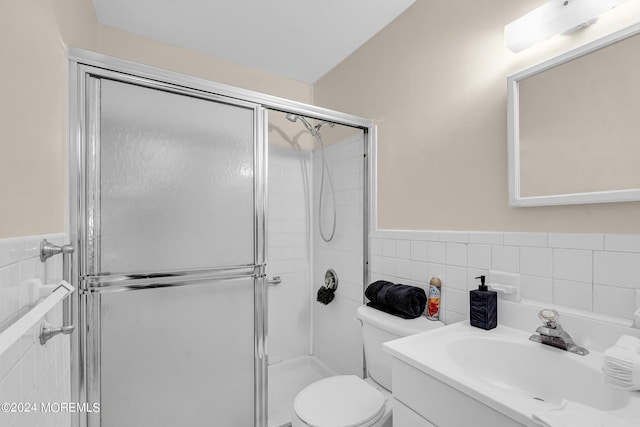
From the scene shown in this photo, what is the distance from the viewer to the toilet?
1.19 m

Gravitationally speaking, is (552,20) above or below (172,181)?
above

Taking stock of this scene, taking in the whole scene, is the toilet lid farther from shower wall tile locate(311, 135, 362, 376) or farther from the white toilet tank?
shower wall tile locate(311, 135, 362, 376)

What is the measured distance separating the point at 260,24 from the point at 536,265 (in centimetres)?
192

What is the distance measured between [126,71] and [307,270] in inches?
72.4

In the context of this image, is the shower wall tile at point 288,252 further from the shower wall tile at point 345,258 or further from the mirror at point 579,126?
the mirror at point 579,126

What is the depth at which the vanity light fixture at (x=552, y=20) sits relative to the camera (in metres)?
0.98

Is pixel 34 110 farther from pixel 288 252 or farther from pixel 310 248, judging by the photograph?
pixel 310 248

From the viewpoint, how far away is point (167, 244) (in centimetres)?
129

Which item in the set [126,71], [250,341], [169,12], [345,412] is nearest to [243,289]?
[250,341]

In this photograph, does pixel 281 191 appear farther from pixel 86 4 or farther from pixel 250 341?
pixel 86 4

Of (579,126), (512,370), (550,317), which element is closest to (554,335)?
(550,317)

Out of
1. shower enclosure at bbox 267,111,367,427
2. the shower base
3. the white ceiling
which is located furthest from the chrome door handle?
the white ceiling

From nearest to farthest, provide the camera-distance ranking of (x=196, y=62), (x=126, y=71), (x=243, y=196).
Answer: (x=126, y=71) < (x=243, y=196) < (x=196, y=62)

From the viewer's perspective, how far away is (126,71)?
1210 millimetres
